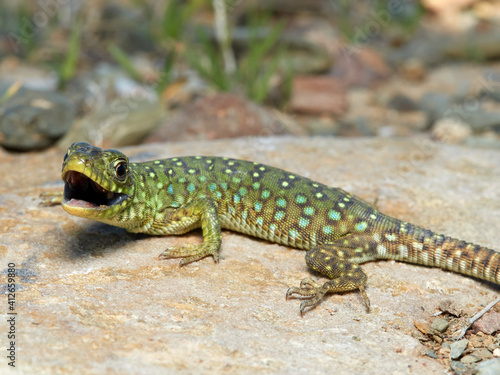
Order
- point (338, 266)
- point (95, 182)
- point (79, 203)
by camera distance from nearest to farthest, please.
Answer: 1. point (79, 203)
2. point (95, 182)
3. point (338, 266)

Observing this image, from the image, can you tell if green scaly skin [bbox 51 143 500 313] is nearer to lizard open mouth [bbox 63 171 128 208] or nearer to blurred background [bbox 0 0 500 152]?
lizard open mouth [bbox 63 171 128 208]

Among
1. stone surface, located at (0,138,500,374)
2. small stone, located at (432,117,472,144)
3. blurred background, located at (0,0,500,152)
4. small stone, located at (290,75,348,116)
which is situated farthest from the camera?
small stone, located at (290,75,348,116)

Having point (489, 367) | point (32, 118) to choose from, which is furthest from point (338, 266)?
point (32, 118)

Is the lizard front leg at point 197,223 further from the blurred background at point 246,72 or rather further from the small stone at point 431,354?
the blurred background at point 246,72

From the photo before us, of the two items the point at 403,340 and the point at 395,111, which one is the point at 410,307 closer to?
the point at 403,340

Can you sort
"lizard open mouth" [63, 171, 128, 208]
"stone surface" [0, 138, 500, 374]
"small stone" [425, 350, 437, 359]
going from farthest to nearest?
"lizard open mouth" [63, 171, 128, 208], "small stone" [425, 350, 437, 359], "stone surface" [0, 138, 500, 374]

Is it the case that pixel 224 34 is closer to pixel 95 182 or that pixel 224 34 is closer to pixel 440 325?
pixel 95 182

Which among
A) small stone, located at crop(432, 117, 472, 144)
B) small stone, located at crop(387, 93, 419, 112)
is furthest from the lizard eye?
small stone, located at crop(387, 93, 419, 112)
